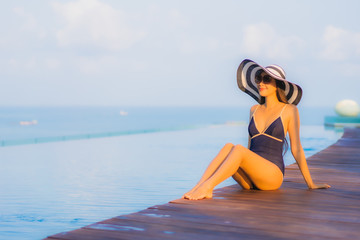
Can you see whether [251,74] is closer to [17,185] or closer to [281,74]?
[281,74]

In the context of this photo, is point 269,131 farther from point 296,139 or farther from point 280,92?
point 280,92

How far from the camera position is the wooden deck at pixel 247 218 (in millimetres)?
3221

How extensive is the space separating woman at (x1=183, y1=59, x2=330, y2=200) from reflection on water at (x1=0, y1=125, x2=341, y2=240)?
1.51 m

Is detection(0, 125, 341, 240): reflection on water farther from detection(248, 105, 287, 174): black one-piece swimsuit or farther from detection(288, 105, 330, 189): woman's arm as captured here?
detection(288, 105, 330, 189): woman's arm

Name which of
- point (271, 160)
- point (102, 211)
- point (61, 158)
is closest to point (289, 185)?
point (271, 160)

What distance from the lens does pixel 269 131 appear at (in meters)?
4.75

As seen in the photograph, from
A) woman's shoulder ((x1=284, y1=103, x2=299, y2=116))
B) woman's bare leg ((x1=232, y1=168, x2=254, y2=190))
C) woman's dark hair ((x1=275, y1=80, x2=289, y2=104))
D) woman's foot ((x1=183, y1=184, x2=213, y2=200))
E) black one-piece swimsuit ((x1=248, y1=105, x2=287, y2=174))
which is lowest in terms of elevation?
woman's foot ((x1=183, y1=184, x2=213, y2=200))

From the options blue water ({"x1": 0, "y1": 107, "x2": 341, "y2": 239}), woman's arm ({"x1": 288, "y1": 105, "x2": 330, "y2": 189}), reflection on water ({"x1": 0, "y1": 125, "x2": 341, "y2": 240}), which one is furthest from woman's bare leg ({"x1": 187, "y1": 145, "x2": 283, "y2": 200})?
blue water ({"x1": 0, "y1": 107, "x2": 341, "y2": 239})

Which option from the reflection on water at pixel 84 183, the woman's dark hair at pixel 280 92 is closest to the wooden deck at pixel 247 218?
the reflection on water at pixel 84 183

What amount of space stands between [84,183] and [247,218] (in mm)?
4575

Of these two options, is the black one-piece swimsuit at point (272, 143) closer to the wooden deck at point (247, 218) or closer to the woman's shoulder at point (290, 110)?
the woman's shoulder at point (290, 110)

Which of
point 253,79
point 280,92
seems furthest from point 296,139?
point 253,79

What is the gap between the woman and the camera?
4.59m

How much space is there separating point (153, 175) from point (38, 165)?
2700mm
